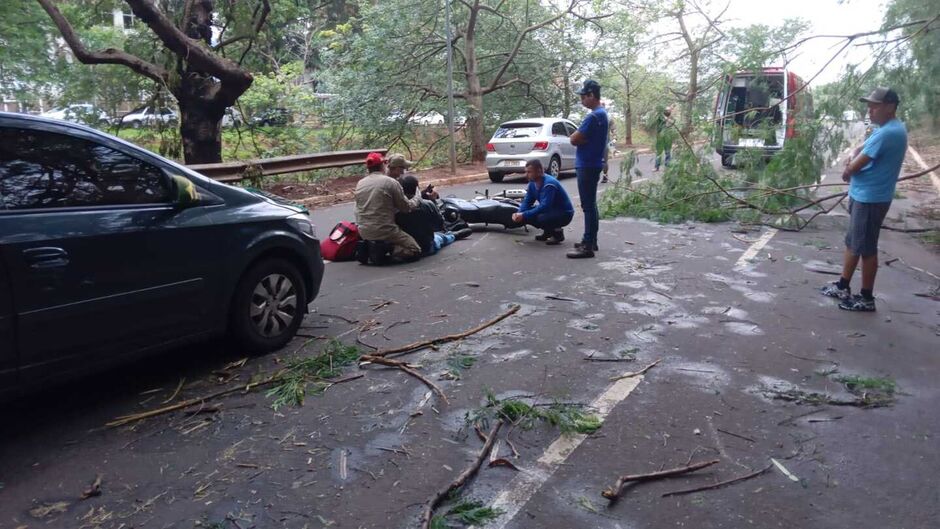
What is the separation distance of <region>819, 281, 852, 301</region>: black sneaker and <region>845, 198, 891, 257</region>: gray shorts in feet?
1.61

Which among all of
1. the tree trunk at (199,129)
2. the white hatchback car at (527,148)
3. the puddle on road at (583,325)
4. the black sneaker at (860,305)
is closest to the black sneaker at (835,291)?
the black sneaker at (860,305)

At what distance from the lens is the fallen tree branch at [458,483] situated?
3118 mm

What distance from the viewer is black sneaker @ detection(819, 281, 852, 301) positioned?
6574 millimetres

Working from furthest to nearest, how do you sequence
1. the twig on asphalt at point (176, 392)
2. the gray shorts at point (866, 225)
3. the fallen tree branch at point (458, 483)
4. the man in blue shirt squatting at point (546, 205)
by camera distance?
the man in blue shirt squatting at point (546, 205), the gray shorts at point (866, 225), the twig on asphalt at point (176, 392), the fallen tree branch at point (458, 483)

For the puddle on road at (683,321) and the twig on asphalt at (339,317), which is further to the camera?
the twig on asphalt at (339,317)

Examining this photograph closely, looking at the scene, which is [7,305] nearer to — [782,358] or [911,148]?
[782,358]

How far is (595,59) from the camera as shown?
26938 millimetres

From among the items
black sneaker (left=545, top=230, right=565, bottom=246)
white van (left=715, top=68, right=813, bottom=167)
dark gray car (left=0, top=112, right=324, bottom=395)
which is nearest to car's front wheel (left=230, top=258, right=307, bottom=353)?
dark gray car (left=0, top=112, right=324, bottom=395)

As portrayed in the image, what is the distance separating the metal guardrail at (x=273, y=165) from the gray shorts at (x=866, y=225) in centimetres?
943

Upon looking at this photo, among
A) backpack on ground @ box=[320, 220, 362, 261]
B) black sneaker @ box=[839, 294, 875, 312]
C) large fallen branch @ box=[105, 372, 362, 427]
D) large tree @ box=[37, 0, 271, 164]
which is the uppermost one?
large tree @ box=[37, 0, 271, 164]

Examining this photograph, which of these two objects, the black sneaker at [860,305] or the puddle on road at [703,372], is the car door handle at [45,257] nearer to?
the puddle on road at [703,372]

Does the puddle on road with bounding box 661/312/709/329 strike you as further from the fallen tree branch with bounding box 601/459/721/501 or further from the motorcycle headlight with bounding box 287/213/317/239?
the motorcycle headlight with bounding box 287/213/317/239

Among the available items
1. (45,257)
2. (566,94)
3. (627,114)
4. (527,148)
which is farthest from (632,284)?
(627,114)

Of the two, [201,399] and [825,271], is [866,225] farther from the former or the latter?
[201,399]
